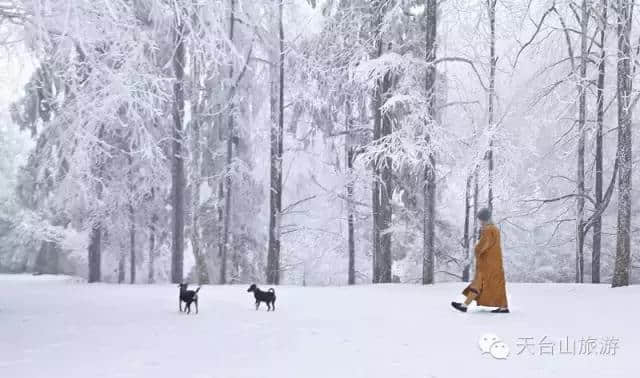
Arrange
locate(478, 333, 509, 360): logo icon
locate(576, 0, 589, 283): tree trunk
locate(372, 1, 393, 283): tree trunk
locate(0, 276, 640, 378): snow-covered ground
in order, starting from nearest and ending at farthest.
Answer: locate(0, 276, 640, 378): snow-covered ground → locate(478, 333, 509, 360): logo icon → locate(576, 0, 589, 283): tree trunk → locate(372, 1, 393, 283): tree trunk

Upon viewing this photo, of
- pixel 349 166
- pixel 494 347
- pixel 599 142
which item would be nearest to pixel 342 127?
pixel 349 166

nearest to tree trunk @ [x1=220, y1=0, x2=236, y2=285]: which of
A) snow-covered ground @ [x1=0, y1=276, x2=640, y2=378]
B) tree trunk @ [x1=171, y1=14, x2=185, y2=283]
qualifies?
tree trunk @ [x1=171, y1=14, x2=185, y2=283]

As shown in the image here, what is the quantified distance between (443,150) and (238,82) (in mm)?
10074

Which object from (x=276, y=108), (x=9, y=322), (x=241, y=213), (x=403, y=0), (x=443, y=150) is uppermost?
(x=403, y=0)

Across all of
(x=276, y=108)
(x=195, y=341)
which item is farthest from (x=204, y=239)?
(x=195, y=341)

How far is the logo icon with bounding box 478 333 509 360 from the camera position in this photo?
6047 mm

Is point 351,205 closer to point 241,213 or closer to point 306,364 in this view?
point 241,213

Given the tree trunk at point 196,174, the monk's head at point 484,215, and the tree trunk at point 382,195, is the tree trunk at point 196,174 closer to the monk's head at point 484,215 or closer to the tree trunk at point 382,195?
the tree trunk at point 382,195

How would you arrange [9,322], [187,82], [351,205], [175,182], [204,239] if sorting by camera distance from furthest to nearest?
[204,239]
[351,205]
[187,82]
[175,182]
[9,322]

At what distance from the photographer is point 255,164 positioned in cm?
2317

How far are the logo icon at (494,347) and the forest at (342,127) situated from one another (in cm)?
540

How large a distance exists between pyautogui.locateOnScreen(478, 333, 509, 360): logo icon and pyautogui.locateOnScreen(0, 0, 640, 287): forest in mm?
5395

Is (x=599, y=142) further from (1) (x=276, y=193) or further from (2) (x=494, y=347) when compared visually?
(2) (x=494, y=347)

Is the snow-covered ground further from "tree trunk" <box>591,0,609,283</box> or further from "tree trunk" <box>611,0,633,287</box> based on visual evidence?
"tree trunk" <box>591,0,609,283</box>
